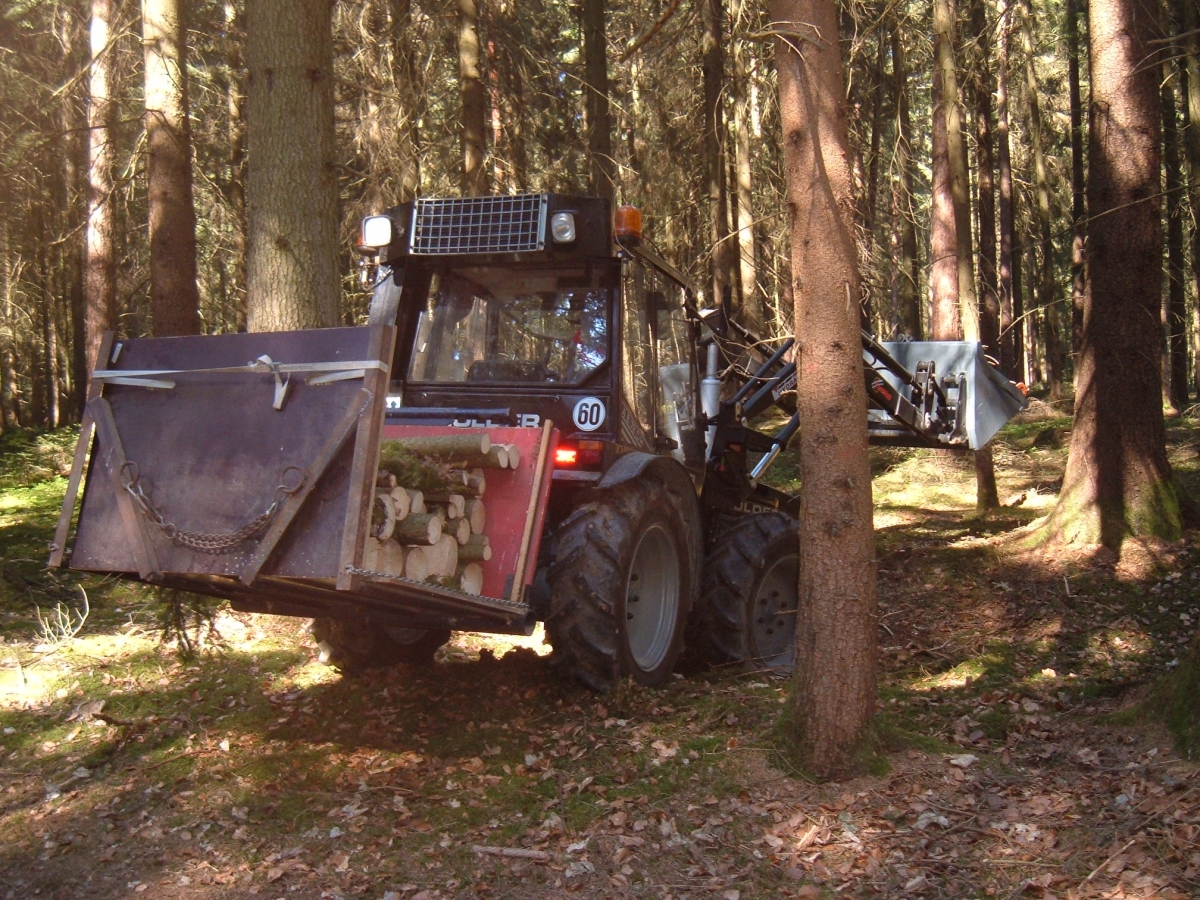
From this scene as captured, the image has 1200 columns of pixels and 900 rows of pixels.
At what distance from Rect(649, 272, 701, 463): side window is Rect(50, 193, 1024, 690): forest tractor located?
23 millimetres

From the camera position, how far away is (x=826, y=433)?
4.81 m

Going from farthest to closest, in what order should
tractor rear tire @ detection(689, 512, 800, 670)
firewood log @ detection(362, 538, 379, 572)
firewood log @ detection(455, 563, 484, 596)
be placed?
tractor rear tire @ detection(689, 512, 800, 670) < firewood log @ detection(455, 563, 484, 596) < firewood log @ detection(362, 538, 379, 572)

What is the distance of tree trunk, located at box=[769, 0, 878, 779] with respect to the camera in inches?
187

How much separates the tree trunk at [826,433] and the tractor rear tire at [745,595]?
206cm

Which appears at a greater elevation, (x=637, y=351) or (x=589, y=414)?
(x=637, y=351)

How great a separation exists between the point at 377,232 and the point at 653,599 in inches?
112

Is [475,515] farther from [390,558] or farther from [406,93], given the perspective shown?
[406,93]

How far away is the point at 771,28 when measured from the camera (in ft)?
15.7

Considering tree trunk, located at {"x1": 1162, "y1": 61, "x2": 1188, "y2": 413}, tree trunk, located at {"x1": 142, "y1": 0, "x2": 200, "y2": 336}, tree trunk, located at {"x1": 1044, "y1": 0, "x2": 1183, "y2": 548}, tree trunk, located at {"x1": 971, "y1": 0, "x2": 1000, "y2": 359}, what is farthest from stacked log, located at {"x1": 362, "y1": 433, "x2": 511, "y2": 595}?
tree trunk, located at {"x1": 1162, "y1": 61, "x2": 1188, "y2": 413}

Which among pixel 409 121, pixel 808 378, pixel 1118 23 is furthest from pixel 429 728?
pixel 409 121

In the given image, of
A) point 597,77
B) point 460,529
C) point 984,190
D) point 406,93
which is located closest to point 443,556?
point 460,529

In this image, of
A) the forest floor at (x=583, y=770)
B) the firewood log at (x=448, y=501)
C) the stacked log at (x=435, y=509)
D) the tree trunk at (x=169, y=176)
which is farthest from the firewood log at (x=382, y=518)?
the tree trunk at (x=169, y=176)

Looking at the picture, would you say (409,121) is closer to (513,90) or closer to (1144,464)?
(513,90)

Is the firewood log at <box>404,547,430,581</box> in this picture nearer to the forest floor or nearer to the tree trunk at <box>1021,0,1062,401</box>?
the forest floor
